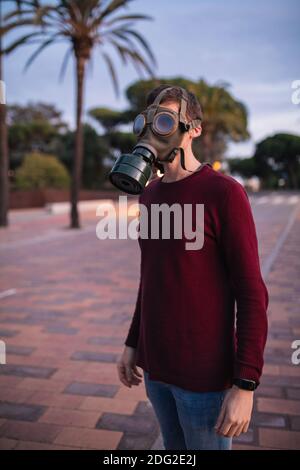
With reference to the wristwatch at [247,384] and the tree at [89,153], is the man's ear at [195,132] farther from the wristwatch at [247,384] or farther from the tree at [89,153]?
the tree at [89,153]

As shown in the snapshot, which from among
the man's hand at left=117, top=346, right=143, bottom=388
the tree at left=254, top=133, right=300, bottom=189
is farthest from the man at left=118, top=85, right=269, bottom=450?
the tree at left=254, top=133, right=300, bottom=189

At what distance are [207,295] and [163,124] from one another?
0.63 m

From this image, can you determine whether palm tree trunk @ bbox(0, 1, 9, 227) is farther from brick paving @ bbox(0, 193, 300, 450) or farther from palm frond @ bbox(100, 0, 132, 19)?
brick paving @ bbox(0, 193, 300, 450)

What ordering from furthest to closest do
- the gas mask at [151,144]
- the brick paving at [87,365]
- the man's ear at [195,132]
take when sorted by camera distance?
the brick paving at [87,365] → the man's ear at [195,132] → the gas mask at [151,144]

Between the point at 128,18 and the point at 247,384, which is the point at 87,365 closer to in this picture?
the point at 247,384

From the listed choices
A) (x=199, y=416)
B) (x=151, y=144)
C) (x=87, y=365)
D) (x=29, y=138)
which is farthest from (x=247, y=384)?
(x=29, y=138)

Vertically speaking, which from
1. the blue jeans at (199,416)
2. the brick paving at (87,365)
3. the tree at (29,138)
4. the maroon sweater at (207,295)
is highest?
the tree at (29,138)

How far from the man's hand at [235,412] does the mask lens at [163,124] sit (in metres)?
0.92

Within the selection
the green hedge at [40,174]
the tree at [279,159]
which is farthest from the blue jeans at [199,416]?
the green hedge at [40,174]

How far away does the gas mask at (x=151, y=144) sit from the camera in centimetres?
135

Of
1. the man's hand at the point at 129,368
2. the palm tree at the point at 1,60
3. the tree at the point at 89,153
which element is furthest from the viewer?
the tree at the point at 89,153

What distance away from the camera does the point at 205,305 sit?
1.54 meters

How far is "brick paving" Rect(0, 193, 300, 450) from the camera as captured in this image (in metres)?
2.79

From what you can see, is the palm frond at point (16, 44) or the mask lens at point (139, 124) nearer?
the mask lens at point (139, 124)
